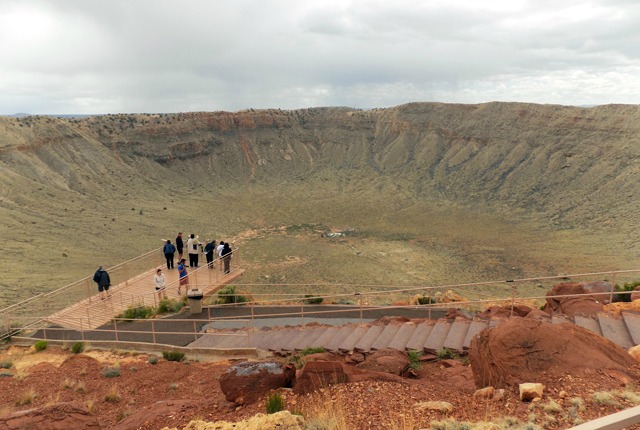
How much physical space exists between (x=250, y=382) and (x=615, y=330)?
7.70m

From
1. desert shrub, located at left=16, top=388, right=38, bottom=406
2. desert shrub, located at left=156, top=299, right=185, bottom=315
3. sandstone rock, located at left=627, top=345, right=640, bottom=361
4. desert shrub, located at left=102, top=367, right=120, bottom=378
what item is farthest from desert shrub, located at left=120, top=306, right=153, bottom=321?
sandstone rock, located at left=627, top=345, right=640, bottom=361

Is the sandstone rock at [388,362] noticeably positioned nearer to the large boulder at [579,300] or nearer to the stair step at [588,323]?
the stair step at [588,323]

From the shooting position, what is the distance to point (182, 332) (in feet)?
44.4

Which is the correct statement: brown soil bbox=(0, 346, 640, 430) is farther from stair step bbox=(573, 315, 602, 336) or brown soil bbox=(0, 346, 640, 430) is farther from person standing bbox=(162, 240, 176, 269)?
person standing bbox=(162, 240, 176, 269)

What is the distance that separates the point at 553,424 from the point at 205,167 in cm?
5763

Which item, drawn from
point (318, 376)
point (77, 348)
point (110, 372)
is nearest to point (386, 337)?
point (318, 376)

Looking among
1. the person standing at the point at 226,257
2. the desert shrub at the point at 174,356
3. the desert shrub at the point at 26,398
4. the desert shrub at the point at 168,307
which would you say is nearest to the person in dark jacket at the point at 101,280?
the desert shrub at the point at 168,307

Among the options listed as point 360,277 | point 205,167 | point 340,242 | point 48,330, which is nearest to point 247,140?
point 205,167

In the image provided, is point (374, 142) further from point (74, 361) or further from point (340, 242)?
point (74, 361)

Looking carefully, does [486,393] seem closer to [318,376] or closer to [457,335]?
[318,376]

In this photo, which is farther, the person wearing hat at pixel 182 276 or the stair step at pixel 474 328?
the person wearing hat at pixel 182 276

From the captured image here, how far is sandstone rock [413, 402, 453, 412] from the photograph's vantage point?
5887 mm

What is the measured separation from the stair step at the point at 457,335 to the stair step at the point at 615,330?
2.86 meters

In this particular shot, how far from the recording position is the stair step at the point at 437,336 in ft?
31.2
